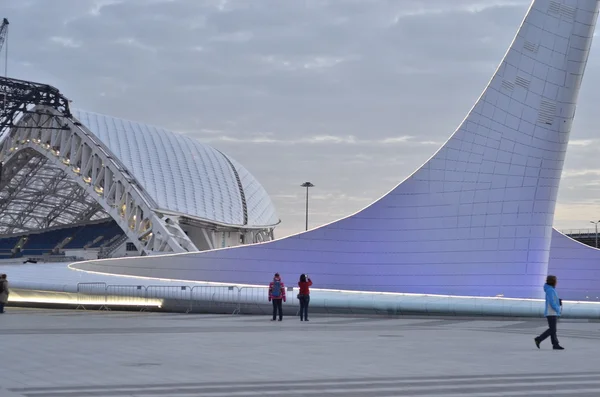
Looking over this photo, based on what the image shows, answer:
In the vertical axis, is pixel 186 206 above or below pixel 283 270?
above

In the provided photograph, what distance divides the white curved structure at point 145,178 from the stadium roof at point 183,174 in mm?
104

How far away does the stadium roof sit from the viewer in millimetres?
69956

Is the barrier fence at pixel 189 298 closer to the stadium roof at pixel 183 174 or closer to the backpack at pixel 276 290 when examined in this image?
the backpack at pixel 276 290

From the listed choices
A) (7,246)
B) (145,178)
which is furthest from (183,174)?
(7,246)

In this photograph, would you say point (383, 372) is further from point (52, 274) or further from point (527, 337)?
point (52, 274)

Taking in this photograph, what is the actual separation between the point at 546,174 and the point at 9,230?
81.3 metres

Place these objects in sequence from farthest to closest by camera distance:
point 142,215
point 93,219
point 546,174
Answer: point 93,219, point 142,215, point 546,174

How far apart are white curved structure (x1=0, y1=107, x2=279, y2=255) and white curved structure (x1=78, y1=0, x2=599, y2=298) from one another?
25.8 m

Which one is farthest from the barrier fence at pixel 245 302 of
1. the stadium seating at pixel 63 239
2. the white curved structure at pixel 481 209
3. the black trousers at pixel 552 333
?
the stadium seating at pixel 63 239

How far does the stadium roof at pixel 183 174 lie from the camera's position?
69956 mm

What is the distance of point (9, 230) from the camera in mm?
104562

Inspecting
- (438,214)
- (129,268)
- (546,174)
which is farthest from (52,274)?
(546,174)

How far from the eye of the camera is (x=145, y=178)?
69500 mm

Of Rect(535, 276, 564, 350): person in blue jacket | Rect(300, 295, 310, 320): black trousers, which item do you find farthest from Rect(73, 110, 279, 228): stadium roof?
Rect(535, 276, 564, 350): person in blue jacket
